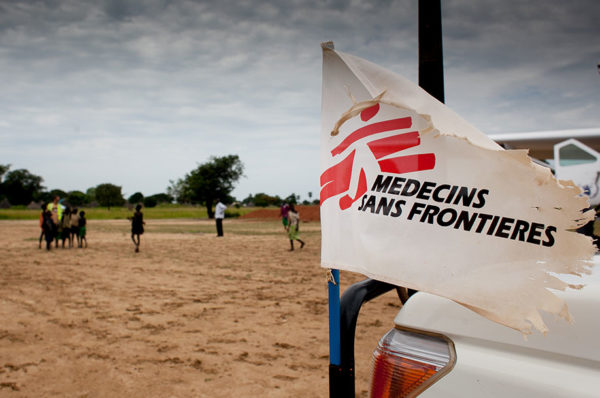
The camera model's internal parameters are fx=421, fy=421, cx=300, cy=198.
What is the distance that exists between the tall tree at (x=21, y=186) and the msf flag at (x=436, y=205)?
390 feet

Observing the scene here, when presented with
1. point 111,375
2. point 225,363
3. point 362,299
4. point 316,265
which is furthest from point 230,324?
point 316,265

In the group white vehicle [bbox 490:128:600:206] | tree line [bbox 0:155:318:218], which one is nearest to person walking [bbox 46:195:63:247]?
white vehicle [bbox 490:128:600:206]

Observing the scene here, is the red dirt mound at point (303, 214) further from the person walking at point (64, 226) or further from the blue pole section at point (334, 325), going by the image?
the blue pole section at point (334, 325)

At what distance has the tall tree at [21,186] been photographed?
326 ft

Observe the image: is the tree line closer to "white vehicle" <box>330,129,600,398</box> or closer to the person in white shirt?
the person in white shirt

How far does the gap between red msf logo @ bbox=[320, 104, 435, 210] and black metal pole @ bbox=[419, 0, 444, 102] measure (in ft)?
4.02

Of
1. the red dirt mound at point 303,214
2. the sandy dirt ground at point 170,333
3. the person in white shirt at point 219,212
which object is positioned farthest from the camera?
the red dirt mound at point 303,214

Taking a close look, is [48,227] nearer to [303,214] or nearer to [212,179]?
[303,214]

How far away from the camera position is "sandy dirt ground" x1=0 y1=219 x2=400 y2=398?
3623 millimetres

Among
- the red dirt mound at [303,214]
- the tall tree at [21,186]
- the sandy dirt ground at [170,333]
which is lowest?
the sandy dirt ground at [170,333]

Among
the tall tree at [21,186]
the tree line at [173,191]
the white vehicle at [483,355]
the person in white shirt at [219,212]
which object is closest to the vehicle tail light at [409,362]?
the white vehicle at [483,355]

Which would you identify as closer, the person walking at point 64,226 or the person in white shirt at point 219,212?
the person walking at point 64,226

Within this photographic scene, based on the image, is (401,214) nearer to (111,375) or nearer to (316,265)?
(111,375)

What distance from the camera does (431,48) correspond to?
2547 mm
